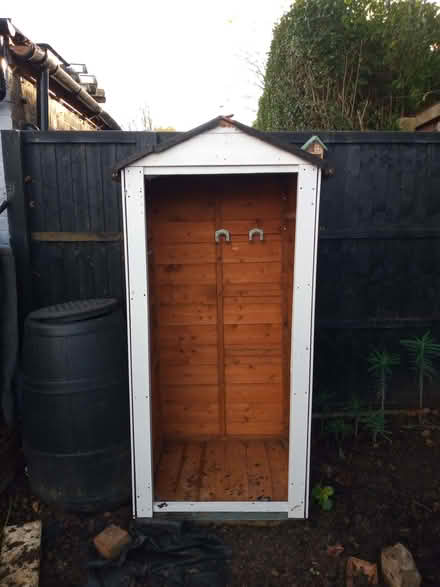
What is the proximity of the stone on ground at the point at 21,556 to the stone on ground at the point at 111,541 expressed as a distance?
304 mm

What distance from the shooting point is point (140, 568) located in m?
2.13

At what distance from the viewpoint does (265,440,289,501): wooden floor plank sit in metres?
2.53

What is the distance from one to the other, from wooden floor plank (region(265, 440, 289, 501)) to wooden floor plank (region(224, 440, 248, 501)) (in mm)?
172

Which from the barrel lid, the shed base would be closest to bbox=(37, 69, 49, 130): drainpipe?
the barrel lid

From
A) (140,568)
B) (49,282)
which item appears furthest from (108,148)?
(140,568)

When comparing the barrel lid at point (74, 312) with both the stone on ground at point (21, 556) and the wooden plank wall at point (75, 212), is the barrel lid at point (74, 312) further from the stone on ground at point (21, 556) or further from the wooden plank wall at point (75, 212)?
the stone on ground at point (21, 556)

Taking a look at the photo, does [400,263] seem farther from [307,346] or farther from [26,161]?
[26,161]

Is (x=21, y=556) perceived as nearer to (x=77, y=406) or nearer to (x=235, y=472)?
(x=77, y=406)

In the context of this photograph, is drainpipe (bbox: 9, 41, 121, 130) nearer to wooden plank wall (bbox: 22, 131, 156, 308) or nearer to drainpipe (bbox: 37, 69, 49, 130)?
drainpipe (bbox: 37, 69, 49, 130)

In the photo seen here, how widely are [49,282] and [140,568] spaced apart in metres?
1.97

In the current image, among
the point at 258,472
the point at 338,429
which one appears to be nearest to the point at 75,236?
the point at 258,472

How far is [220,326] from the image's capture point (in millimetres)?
3041

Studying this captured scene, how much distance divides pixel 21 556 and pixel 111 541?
1.51 ft

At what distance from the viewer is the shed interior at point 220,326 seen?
2.86 m
